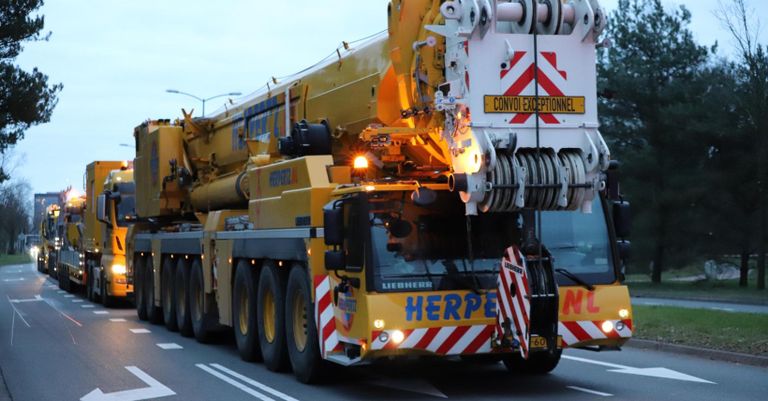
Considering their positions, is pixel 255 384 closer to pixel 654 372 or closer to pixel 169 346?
pixel 654 372

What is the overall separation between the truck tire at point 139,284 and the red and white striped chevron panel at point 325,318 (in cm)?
1198

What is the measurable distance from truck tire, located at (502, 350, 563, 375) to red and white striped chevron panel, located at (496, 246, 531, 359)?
2371 millimetres

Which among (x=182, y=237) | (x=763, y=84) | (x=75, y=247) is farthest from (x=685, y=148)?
(x=182, y=237)

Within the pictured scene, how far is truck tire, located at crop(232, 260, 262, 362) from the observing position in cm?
1516

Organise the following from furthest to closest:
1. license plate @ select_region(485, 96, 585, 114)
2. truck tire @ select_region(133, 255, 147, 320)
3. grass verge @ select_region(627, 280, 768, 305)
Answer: grass verge @ select_region(627, 280, 768, 305) < truck tire @ select_region(133, 255, 147, 320) < license plate @ select_region(485, 96, 585, 114)

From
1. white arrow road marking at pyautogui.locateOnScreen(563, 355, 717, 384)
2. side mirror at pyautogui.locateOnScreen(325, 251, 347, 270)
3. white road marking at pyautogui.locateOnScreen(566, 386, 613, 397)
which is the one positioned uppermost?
side mirror at pyautogui.locateOnScreen(325, 251, 347, 270)

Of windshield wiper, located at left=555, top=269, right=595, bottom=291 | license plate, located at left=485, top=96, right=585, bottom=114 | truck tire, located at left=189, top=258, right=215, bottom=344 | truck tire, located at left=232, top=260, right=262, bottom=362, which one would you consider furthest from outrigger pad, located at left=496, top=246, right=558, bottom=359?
truck tire, located at left=189, top=258, right=215, bottom=344

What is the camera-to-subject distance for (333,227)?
37.8ft

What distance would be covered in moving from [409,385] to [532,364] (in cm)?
171

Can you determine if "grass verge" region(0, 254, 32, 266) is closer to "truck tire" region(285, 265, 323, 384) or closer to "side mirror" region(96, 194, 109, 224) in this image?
"side mirror" region(96, 194, 109, 224)

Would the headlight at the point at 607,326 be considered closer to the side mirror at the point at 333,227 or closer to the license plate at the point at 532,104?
the license plate at the point at 532,104

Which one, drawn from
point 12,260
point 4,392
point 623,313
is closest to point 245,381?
point 4,392

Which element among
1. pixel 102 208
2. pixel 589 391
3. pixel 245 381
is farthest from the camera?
pixel 102 208

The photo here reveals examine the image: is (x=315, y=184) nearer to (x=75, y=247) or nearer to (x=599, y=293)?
(x=599, y=293)
